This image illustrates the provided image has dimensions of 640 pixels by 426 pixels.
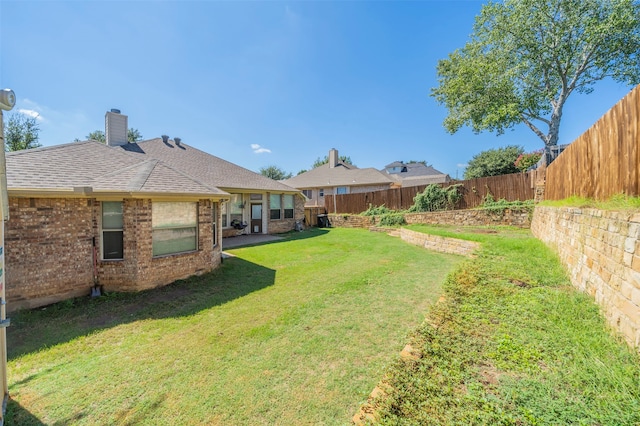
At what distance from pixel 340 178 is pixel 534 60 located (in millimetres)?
16915

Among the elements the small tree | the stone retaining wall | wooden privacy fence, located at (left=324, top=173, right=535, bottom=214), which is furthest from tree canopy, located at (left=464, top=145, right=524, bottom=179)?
the stone retaining wall

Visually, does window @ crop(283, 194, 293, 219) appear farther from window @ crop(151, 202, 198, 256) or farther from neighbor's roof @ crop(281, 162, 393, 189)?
neighbor's roof @ crop(281, 162, 393, 189)

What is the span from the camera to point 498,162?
27078 millimetres

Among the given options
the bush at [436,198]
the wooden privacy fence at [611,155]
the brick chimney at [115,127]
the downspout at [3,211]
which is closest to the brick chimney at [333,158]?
the bush at [436,198]

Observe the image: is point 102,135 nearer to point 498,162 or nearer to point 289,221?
point 289,221

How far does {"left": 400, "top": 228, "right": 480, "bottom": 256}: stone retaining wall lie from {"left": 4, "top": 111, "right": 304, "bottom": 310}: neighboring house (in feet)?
26.4

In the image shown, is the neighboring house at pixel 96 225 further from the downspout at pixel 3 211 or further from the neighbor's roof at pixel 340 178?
the neighbor's roof at pixel 340 178

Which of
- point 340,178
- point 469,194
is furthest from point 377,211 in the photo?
point 340,178

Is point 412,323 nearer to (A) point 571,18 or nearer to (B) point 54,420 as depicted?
(B) point 54,420

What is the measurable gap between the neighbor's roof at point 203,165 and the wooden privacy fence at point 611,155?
12.5 metres

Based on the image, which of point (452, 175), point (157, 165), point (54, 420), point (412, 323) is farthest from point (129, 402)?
point (452, 175)

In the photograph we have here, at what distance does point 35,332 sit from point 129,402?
3.08m

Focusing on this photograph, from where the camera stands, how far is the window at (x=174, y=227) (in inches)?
241

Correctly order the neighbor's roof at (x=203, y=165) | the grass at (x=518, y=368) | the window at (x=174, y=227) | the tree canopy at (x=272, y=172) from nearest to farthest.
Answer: the grass at (x=518, y=368) < the window at (x=174, y=227) < the neighbor's roof at (x=203, y=165) < the tree canopy at (x=272, y=172)
